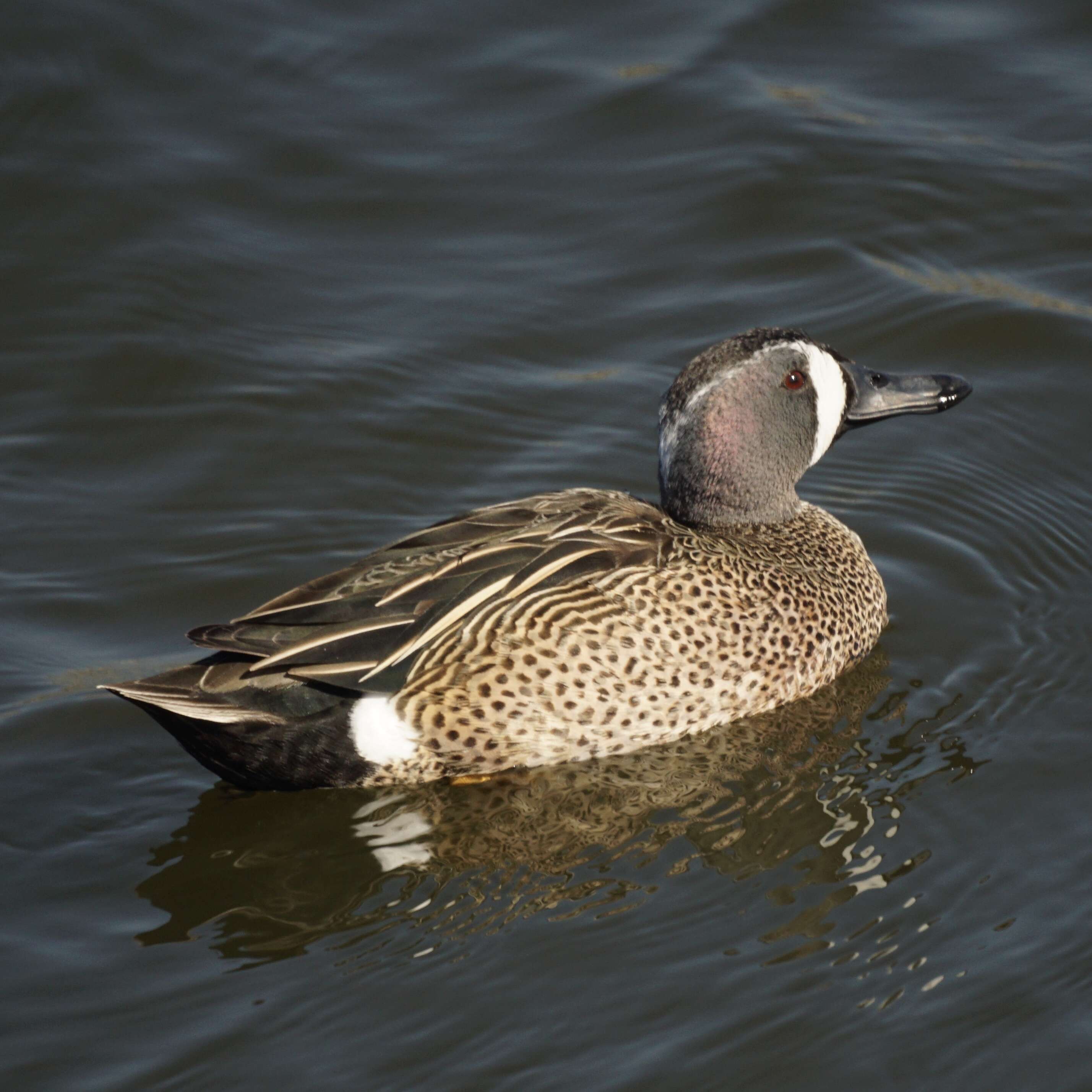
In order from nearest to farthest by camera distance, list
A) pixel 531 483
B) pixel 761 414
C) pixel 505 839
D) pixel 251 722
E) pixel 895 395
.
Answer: pixel 251 722 → pixel 505 839 → pixel 761 414 → pixel 895 395 → pixel 531 483

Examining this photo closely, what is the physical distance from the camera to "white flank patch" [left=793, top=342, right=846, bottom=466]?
6.34m

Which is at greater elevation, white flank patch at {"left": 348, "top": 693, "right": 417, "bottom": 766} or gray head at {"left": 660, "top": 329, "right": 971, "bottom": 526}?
gray head at {"left": 660, "top": 329, "right": 971, "bottom": 526}

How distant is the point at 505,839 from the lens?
17.7 ft

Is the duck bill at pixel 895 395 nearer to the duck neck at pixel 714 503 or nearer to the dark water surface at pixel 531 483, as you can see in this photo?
the duck neck at pixel 714 503

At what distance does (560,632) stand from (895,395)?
6.12 feet

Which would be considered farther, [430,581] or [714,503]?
[714,503]

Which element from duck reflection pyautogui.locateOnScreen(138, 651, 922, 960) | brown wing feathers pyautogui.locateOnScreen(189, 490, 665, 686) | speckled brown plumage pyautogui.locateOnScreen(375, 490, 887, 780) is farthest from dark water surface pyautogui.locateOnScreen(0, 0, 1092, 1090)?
brown wing feathers pyautogui.locateOnScreen(189, 490, 665, 686)

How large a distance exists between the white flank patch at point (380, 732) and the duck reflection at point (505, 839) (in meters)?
0.19

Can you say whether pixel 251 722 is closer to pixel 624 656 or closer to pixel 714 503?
pixel 624 656

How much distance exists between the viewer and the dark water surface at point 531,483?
4648 mm

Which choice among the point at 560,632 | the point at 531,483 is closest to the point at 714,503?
the point at 560,632

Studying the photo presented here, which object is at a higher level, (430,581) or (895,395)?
(895,395)

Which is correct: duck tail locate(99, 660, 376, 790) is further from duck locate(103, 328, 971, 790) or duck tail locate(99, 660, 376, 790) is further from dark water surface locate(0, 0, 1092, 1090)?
dark water surface locate(0, 0, 1092, 1090)

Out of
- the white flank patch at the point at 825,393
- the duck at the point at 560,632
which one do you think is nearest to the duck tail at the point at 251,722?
the duck at the point at 560,632
